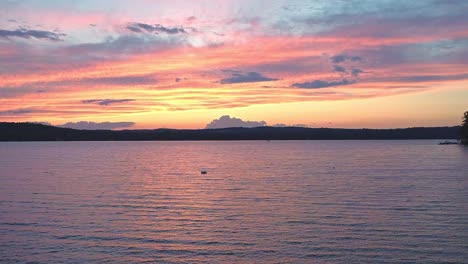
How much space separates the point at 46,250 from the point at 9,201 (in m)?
20.8

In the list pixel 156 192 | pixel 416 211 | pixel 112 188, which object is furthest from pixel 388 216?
pixel 112 188

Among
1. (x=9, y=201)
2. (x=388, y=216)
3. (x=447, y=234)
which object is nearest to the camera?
(x=447, y=234)

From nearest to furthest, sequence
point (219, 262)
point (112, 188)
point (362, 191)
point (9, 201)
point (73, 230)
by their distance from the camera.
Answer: point (219, 262), point (73, 230), point (9, 201), point (362, 191), point (112, 188)

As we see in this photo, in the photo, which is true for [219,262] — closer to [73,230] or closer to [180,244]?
[180,244]

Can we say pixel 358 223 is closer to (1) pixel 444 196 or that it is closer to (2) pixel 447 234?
(2) pixel 447 234

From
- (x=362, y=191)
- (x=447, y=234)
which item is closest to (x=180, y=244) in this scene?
(x=447, y=234)

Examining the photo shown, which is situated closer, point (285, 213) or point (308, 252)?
point (308, 252)

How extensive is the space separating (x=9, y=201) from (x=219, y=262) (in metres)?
28.5

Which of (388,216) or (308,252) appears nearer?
(308,252)

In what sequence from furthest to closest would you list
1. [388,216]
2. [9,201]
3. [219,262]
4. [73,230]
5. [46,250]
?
[9,201] → [388,216] → [73,230] → [46,250] → [219,262]

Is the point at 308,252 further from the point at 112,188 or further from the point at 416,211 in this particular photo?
the point at 112,188

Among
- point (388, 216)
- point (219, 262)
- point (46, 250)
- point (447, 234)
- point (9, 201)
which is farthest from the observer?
point (9, 201)

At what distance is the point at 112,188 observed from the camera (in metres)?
56.4

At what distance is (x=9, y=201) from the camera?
44.9 meters
